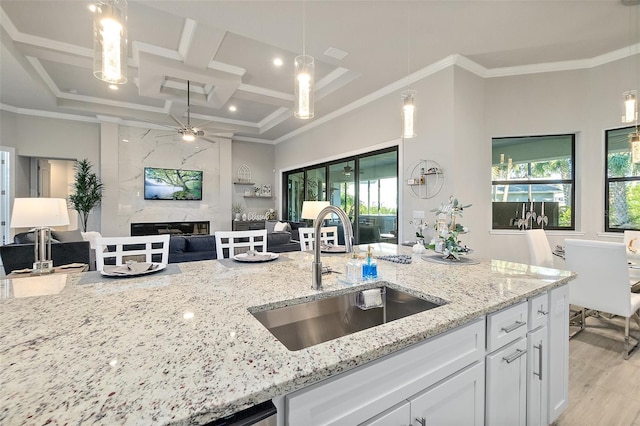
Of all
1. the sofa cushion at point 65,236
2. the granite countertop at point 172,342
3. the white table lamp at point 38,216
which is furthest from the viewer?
the sofa cushion at point 65,236

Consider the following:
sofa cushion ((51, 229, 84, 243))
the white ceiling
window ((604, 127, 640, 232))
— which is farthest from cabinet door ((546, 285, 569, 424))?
sofa cushion ((51, 229, 84, 243))

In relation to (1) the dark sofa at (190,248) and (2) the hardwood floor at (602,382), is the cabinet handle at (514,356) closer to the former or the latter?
(2) the hardwood floor at (602,382)

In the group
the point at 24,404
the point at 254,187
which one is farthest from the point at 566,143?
the point at 254,187

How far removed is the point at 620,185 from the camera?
359 centimetres

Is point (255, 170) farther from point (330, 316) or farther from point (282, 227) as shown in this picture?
point (330, 316)

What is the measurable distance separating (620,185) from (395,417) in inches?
177

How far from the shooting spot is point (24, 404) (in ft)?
1.86

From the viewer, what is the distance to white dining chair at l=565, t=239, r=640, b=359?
238cm

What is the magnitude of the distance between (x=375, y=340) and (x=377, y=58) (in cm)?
353

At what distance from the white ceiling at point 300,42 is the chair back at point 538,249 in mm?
2161

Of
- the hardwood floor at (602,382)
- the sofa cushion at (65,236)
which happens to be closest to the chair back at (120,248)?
the sofa cushion at (65,236)

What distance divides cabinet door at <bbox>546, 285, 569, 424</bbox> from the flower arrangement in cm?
53

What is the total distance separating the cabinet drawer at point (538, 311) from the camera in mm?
1410

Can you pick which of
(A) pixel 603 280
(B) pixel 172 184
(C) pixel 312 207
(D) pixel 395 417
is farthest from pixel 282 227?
(D) pixel 395 417
